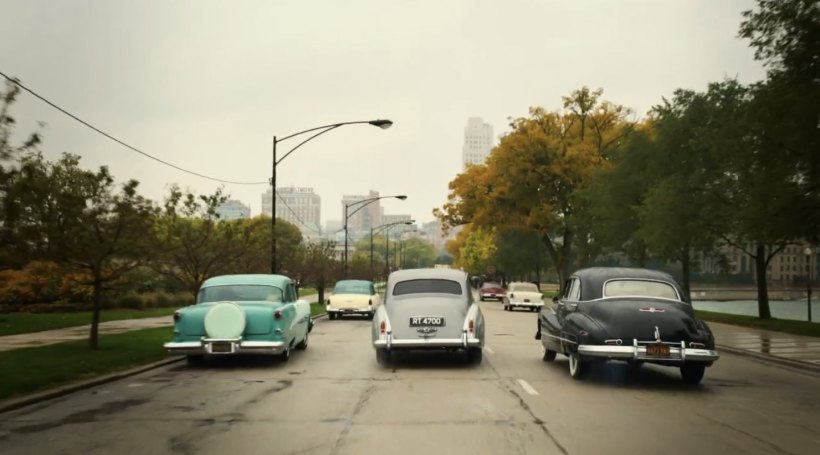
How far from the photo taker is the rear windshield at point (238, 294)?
49.0 ft

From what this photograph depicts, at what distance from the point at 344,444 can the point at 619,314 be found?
558cm

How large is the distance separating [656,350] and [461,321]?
372cm

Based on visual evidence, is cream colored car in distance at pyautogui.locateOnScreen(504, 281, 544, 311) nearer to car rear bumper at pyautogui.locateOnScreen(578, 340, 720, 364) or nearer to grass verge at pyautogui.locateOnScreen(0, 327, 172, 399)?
grass verge at pyautogui.locateOnScreen(0, 327, 172, 399)

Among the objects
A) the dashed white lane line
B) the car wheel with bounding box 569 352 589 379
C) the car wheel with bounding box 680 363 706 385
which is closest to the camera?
the dashed white lane line

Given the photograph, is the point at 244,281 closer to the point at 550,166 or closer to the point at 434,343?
the point at 434,343

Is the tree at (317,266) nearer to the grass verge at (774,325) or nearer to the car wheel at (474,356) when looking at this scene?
the grass verge at (774,325)

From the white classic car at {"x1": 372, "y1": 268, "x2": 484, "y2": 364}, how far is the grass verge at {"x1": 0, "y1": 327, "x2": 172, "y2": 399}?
4.63m

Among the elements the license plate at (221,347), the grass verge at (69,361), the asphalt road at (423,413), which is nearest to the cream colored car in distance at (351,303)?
the grass verge at (69,361)

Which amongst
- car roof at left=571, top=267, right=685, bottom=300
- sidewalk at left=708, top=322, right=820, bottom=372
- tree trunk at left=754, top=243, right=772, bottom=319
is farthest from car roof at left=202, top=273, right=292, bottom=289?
tree trunk at left=754, top=243, right=772, bottom=319

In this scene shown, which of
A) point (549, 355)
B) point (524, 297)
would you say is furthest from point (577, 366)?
point (524, 297)

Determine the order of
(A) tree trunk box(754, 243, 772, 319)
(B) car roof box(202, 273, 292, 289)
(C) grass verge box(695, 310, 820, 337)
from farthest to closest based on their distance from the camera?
(A) tree trunk box(754, 243, 772, 319) → (C) grass verge box(695, 310, 820, 337) → (B) car roof box(202, 273, 292, 289)

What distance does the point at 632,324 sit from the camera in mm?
11109

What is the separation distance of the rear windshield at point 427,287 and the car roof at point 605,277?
2.85 metres

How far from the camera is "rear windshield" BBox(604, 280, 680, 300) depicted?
1217 cm
